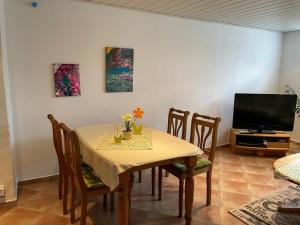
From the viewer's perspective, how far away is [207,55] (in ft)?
13.7

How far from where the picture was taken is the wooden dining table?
1.83m

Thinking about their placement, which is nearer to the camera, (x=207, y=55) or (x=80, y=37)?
(x=80, y=37)

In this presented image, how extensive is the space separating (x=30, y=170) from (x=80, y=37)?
1759 mm

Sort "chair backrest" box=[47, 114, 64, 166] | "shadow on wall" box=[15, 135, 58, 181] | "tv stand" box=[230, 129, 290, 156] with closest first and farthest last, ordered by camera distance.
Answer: "chair backrest" box=[47, 114, 64, 166]
"shadow on wall" box=[15, 135, 58, 181]
"tv stand" box=[230, 129, 290, 156]

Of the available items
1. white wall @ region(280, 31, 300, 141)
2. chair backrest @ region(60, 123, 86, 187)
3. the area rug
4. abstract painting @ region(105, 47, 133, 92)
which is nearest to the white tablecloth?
chair backrest @ region(60, 123, 86, 187)

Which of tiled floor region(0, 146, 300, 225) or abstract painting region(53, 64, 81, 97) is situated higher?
abstract painting region(53, 64, 81, 97)

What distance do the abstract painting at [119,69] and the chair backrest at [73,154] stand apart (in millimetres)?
1427

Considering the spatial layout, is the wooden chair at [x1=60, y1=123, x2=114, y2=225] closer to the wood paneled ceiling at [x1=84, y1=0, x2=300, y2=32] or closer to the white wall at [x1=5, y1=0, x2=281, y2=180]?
the white wall at [x1=5, y1=0, x2=281, y2=180]

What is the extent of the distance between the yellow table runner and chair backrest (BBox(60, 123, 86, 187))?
239mm

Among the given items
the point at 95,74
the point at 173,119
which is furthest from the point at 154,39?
the point at 173,119

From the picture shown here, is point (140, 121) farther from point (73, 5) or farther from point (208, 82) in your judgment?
point (73, 5)

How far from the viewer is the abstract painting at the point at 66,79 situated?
9.89 feet

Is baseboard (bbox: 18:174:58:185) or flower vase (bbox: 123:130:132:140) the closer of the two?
flower vase (bbox: 123:130:132:140)

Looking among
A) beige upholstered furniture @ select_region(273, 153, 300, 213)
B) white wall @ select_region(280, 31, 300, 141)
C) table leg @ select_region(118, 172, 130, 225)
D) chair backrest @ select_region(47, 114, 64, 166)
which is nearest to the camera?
table leg @ select_region(118, 172, 130, 225)
